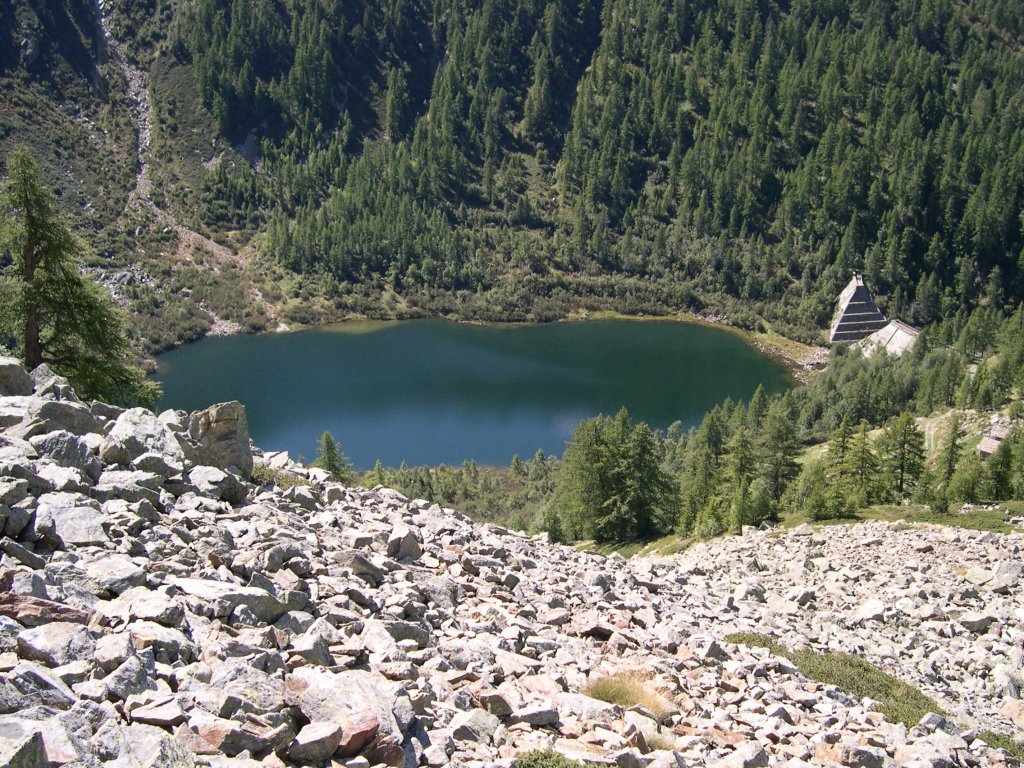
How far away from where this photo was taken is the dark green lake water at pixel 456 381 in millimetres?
107062

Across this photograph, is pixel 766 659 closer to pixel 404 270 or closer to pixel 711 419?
pixel 711 419

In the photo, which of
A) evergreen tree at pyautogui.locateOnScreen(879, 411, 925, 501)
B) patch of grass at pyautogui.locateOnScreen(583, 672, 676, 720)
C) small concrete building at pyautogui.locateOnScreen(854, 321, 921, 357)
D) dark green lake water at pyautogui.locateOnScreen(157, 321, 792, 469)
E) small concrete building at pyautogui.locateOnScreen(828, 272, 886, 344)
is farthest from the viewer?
small concrete building at pyautogui.locateOnScreen(828, 272, 886, 344)

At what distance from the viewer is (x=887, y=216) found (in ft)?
574

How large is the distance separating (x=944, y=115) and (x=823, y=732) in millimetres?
225573

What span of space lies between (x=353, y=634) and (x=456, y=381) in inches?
4536

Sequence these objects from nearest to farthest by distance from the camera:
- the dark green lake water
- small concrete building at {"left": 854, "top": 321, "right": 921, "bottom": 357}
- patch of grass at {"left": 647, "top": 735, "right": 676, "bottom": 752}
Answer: patch of grass at {"left": 647, "top": 735, "right": 676, "bottom": 752} → the dark green lake water → small concrete building at {"left": 854, "top": 321, "right": 921, "bottom": 357}

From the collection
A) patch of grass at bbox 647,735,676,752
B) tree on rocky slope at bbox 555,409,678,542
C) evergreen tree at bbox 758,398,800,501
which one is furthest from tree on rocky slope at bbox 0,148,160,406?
evergreen tree at bbox 758,398,800,501

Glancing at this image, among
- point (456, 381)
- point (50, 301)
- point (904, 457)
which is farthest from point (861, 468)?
point (456, 381)

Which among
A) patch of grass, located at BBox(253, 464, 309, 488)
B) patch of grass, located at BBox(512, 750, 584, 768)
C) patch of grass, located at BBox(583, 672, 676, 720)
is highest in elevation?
patch of grass, located at BBox(512, 750, 584, 768)

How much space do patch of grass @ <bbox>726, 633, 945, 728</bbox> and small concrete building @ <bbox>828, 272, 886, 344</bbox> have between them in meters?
139

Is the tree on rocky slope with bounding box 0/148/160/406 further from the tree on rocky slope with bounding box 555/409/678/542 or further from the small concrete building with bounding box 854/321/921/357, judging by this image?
the small concrete building with bounding box 854/321/921/357

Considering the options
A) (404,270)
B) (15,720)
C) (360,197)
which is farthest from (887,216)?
(15,720)

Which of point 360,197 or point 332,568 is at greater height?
point 360,197

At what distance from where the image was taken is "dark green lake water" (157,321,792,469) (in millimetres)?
107062
